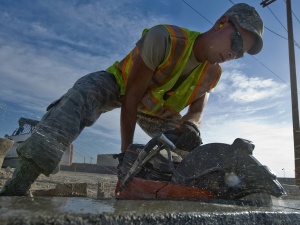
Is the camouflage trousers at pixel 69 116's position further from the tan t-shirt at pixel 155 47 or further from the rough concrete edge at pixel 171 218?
the rough concrete edge at pixel 171 218

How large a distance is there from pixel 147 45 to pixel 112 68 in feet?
2.20

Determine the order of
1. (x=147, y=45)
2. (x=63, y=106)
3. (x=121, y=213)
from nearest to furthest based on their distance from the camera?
(x=121, y=213) < (x=63, y=106) < (x=147, y=45)

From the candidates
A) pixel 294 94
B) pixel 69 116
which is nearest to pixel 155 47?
pixel 69 116

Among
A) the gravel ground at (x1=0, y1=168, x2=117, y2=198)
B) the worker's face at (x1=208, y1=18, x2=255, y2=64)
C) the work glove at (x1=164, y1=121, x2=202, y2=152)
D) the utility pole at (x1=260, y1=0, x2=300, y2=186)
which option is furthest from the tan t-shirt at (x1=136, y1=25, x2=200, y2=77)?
the utility pole at (x1=260, y1=0, x2=300, y2=186)

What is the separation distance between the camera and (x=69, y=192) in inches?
177

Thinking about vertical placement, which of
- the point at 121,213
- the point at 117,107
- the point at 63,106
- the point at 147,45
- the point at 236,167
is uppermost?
the point at 147,45

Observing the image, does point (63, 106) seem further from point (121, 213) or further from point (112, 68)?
point (121, 213)

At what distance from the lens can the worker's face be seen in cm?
281

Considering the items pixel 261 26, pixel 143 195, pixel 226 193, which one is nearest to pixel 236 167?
pixel 226 193

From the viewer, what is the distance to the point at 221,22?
294cm

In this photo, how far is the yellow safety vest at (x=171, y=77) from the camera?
2.85 meters

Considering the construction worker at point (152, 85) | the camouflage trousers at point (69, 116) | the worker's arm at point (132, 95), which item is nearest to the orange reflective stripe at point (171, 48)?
the construction worker at point (152, 85)

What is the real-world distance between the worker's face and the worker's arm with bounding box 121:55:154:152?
63 cm

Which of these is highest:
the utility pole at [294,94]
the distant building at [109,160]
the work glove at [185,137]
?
the utility pole at [294,94]
